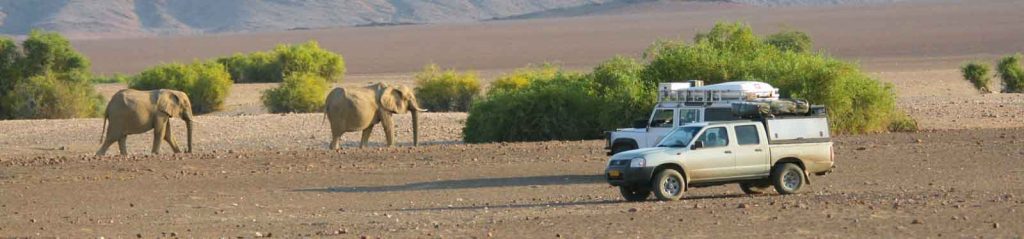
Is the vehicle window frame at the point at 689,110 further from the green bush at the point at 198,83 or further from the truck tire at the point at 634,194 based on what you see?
the green bush at the point at 198,83

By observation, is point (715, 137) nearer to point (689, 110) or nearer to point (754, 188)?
point (754, 188)

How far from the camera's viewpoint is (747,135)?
21578 mm

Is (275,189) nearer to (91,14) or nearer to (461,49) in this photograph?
(461,49)

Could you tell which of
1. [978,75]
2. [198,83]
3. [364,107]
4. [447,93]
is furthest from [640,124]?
[978,75]

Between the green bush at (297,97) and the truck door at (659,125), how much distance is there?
87.3ft

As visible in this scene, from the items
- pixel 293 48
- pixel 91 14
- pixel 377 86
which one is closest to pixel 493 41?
pixel 293 48

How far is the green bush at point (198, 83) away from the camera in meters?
53.0

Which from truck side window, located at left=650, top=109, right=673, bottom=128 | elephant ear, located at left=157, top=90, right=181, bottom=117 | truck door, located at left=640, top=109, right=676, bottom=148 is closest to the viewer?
truck door, located at left=640, top=109, right=676, bottom=148

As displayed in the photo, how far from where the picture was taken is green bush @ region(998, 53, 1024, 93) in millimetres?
57406

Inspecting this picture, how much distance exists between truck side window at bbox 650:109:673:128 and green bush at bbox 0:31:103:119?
2664 cm

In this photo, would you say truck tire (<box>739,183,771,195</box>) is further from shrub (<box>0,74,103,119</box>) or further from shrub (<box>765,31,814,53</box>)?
shrub (<box>765,31,814,53</box>)

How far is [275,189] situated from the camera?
969 inches

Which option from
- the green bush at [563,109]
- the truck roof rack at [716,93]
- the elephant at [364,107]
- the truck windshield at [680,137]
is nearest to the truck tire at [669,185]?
the truck windshield at [680,137]

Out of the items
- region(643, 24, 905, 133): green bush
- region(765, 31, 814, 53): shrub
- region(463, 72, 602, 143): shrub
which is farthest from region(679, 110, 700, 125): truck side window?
region(765, 31, 814, 53): shrub
